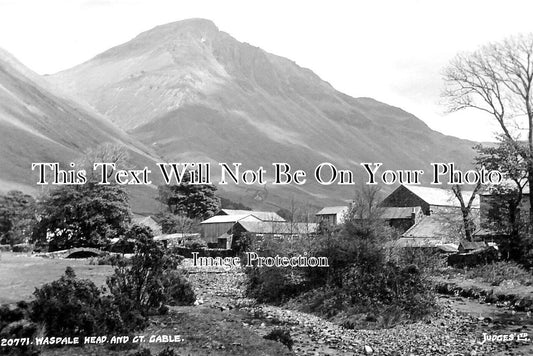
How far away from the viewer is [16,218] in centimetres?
4691

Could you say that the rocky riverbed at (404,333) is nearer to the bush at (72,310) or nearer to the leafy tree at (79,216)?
the bush at (72,310)

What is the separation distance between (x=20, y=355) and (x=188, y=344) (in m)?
5.56

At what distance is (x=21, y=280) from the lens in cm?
2098

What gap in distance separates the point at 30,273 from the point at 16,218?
26975 millimetres

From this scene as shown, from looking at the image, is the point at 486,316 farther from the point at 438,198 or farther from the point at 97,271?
the point at 438,198

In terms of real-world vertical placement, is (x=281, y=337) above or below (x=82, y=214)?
below

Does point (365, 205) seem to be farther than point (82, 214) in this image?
No

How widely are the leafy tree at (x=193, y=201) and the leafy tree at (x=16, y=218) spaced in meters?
30.7

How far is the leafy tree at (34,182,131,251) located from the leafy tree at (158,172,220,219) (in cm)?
4526

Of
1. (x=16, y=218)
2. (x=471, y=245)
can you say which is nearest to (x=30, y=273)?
(x=16, y=218)

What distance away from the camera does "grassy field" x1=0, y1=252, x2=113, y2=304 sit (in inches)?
770

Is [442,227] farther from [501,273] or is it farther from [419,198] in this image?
[501,273]

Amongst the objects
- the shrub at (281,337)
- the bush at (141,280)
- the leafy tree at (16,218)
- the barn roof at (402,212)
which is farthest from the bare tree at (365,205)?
the barn roof at (402,212)

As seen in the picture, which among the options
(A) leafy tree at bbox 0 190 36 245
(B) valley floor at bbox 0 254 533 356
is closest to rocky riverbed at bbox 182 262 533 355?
(B) valley floor at bbox 0 254 533 356
